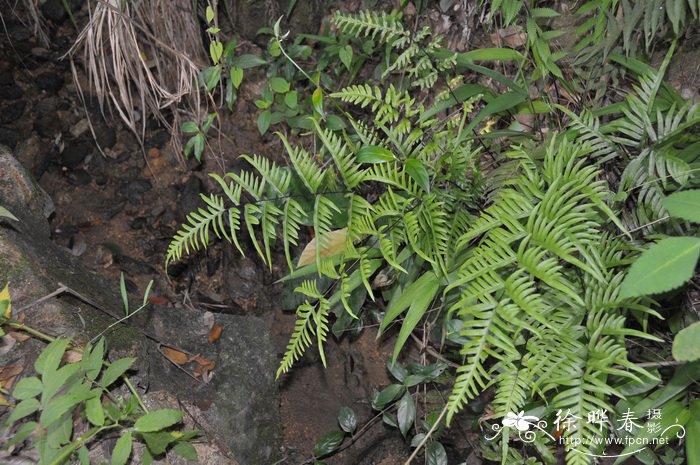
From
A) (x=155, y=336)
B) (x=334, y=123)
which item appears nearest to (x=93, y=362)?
(x=155, y=336)

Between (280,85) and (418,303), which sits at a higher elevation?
(280,85)

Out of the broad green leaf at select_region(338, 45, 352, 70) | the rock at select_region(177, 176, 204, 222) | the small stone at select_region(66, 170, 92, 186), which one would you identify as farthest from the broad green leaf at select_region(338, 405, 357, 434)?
the small stone at select_region(66, 170, 92, 186)

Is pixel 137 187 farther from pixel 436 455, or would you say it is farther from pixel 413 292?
pixel 436 455

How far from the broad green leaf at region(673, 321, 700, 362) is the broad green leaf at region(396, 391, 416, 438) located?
3.23 feet

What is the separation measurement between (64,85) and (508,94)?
2287mm

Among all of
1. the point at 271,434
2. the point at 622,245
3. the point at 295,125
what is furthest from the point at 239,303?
the point at 622,245

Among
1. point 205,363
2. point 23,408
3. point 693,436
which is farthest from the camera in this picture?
point 205,363

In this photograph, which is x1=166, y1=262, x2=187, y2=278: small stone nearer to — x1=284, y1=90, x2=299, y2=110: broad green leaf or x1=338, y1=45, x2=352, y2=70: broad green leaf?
x1=284, y1=90, x2=299, y2=110: broad green leaf

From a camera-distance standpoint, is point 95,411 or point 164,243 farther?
point 164,243

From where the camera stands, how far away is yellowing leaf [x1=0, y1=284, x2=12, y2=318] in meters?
1.55

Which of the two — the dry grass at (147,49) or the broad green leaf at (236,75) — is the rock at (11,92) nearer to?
the dry grass at (147,49)

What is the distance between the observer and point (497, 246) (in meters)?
1.44

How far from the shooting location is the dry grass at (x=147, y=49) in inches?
92.4

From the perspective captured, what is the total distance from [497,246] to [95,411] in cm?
118
